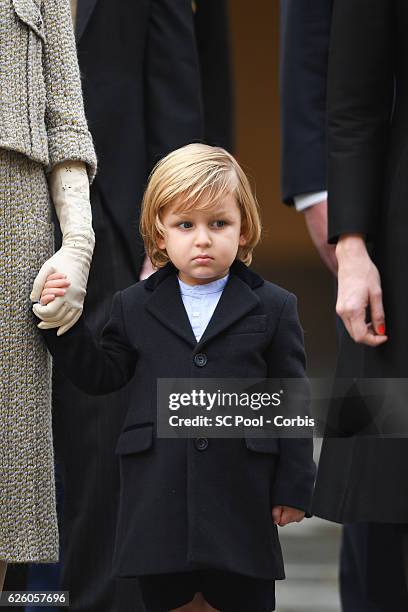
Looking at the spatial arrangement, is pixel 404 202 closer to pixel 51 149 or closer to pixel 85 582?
pixel 51 149

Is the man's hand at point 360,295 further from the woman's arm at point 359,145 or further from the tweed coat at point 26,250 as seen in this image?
the tweed coat at point 26,250

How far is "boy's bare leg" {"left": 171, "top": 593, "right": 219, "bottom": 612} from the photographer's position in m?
2.98

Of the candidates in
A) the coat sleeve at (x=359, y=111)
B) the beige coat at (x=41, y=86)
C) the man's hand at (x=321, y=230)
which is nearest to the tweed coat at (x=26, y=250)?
the beige coat at (x=41, y=86)

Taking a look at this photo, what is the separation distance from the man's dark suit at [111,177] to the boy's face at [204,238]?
67 cm

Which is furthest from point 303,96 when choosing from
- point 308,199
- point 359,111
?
point 359,111

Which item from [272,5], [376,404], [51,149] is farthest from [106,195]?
[272,5]

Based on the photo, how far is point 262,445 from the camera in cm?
293

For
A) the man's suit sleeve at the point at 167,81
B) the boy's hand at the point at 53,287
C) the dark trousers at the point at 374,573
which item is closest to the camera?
the boy's hand at the point at 53,287

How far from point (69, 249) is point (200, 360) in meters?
0.31

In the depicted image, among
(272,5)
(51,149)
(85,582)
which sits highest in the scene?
(51,149)

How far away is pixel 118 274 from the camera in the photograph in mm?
3680

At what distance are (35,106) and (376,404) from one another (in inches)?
33.6

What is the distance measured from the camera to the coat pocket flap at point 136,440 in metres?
2.94

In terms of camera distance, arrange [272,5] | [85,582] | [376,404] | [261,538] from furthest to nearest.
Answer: [272,5] < [85,582] < [376,404] < [261,538]
